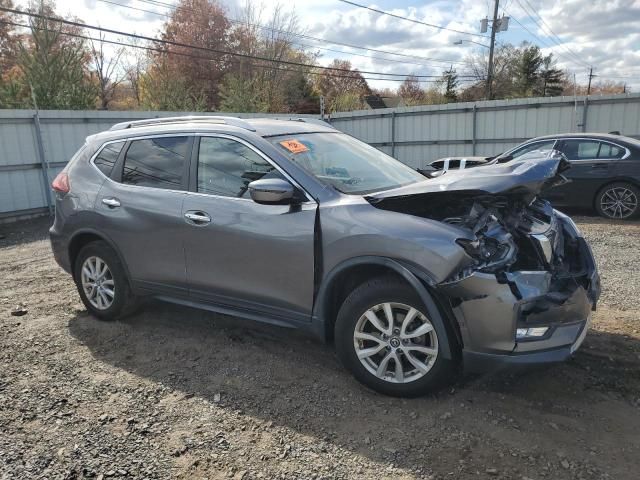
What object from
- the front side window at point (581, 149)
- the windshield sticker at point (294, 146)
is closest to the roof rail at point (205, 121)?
the windshield sticker at point (294, 146)

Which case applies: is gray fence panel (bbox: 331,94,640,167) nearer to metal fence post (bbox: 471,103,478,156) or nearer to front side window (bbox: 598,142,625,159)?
metal fence post (bbox: 471,103,478,156)

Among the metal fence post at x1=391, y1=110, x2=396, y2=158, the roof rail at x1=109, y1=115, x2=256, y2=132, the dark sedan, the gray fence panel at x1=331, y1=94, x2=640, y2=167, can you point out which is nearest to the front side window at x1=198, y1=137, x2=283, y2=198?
the roof rail at x1=109, y1=115, x2=256, y2=132

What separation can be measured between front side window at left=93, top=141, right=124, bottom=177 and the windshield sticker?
5.53 feet

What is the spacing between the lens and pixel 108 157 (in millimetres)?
4582

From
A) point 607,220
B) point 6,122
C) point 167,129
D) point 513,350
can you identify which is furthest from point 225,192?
point 6,122

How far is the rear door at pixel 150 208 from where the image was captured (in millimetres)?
4016

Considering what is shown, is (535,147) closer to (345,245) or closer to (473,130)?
(473,130)

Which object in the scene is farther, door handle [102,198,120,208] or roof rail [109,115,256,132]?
door handle [102,198,120,208]

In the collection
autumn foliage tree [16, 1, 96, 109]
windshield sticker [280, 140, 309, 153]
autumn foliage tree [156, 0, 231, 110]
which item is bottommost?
windshield sticker [280, 140, 309, 153]

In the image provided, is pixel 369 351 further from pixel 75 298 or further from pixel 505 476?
pixel 75 298

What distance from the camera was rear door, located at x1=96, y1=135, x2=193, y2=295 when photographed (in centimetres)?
402

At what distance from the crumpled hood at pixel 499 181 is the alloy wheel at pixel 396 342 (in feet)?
2.38

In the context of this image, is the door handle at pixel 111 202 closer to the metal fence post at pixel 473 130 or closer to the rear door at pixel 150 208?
the rear door at pixel 150 208

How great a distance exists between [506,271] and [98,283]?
352 centimetres
